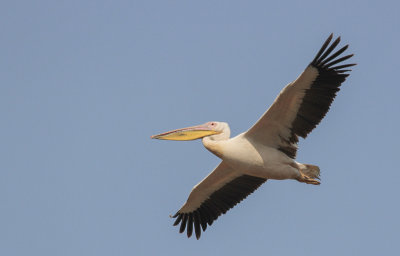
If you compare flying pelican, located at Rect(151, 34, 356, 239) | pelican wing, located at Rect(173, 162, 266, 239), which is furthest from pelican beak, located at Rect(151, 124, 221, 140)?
pelican wing, located at Rect(173, 162, 266, 239)

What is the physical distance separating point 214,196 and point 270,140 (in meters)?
2.14

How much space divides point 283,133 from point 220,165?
160 cm

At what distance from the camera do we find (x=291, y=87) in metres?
13.4

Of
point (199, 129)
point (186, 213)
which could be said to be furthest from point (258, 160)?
point (186, 213)

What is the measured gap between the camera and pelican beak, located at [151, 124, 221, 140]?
1488 cm

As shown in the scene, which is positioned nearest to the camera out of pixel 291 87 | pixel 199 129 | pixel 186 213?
pixel 291 87

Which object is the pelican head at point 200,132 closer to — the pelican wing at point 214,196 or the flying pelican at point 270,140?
the flying pelican at point 270,140

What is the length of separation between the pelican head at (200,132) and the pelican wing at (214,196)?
64 cm

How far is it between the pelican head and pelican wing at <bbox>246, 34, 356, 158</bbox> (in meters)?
0.87

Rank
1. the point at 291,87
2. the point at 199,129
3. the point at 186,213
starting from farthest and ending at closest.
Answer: the point at 186,213
the point at 199,129
the point at 291,87

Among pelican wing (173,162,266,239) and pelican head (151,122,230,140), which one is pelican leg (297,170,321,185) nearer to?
pelican wing (173,162,266,239)

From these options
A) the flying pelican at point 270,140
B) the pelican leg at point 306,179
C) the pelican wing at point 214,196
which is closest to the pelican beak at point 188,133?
the flying pelican at point 270,140

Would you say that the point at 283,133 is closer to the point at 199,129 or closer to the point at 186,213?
the point at 199,129

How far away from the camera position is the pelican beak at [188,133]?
14883 mm
